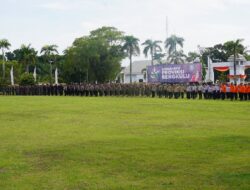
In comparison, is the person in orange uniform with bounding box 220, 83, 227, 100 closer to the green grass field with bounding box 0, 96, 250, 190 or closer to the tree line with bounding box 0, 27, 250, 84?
the green grass field with bounding box 0, 96, 250, 190

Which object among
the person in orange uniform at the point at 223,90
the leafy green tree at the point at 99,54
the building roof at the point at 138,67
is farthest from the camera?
the building roof at the point at 138,67

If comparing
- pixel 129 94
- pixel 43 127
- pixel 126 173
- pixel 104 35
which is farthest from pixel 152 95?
pixel 104 35

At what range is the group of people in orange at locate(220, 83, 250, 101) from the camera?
104 feet

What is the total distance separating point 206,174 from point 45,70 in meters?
89.5

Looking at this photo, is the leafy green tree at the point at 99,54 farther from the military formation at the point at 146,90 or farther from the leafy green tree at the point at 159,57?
the military formation at the point at 146,90

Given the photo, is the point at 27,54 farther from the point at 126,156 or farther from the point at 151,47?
the point at 126,156

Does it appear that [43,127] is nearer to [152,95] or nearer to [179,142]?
[179,142]

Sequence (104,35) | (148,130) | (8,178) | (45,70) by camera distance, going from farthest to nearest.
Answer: (45,70), (104,35), (148,130), (8,178)

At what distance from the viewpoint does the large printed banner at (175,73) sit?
42.8 metres

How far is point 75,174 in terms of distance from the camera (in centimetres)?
837

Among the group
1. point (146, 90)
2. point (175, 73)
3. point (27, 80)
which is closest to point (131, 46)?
point (27, 80)

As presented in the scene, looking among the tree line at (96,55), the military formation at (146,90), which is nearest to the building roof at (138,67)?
the tree line at (96,55)

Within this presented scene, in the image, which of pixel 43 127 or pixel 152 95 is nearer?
pixel 43 127

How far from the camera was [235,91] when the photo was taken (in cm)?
3250
